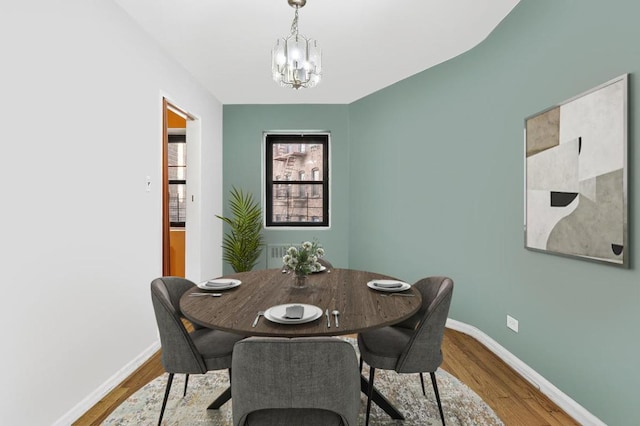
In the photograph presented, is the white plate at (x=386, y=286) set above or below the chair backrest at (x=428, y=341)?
above

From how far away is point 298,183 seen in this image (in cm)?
505

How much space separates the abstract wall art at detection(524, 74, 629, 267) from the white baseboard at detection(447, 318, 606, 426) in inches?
34.5

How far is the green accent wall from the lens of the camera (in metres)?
1.84

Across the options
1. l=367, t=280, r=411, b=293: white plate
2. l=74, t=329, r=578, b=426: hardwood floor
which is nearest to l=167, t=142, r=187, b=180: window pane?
l=74, t=329, r=578, b=426: hardwood floor

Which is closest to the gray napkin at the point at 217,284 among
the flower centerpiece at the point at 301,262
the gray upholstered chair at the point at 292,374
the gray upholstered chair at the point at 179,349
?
the gray upholstered chair at the point at 179,349

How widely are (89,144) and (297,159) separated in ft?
10.0

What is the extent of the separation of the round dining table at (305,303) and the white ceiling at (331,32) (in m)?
1.95

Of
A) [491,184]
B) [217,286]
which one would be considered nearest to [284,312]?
[217,286]

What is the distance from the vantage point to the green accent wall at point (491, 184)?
1.84 m

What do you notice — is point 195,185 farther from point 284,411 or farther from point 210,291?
point 284,411

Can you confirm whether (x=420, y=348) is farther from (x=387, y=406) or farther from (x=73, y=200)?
(x=73, y=200)

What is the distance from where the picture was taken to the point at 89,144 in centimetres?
226

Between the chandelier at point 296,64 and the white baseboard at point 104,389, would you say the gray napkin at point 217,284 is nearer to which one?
the white baseboard at point 104,389

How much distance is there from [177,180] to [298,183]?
1.73 m
